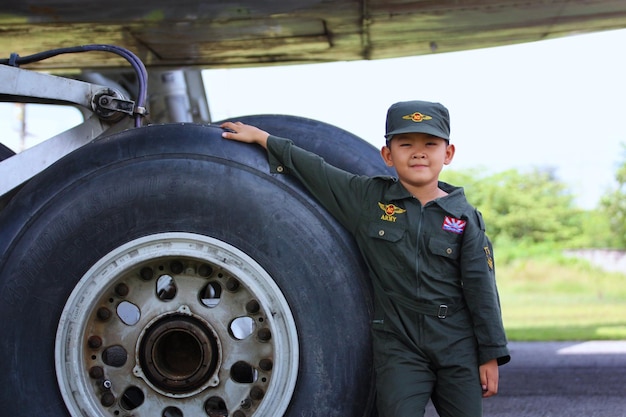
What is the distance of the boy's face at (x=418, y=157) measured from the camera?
2191 millimetres

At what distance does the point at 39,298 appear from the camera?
6.69ft

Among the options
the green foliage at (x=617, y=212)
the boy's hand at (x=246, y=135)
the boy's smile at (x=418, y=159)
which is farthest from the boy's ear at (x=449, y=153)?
the green foliage at (x=617, y=212)

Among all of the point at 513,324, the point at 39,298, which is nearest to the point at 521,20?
the point at 39,298

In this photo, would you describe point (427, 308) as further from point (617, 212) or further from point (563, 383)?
point (617, 212)

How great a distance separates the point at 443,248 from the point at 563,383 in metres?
1.82

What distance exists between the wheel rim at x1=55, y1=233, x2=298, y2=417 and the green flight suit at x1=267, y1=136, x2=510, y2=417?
0.26 m

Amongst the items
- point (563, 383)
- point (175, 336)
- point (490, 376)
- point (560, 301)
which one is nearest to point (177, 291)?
point (175, 336)

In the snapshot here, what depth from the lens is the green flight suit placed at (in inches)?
81.5

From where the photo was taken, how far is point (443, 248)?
2148 mm

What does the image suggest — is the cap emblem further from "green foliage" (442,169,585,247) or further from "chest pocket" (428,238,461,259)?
"green foliage" (442,169,585,247)

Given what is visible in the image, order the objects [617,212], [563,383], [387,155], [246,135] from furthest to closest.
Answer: [617,212]
[563,383]
[387,155]
[246,135]

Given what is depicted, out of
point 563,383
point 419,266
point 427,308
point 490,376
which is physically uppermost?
point 419,266

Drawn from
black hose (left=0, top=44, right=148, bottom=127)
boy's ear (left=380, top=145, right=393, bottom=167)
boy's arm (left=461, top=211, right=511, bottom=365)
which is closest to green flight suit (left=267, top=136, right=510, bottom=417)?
boy's arm (left=461, top=211, right=511, bottom=365)

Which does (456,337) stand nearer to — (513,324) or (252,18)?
(252,18)
